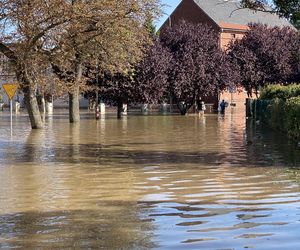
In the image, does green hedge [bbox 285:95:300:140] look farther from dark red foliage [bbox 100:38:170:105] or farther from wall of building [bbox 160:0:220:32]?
wall of building [bbox 160:0:220:32]

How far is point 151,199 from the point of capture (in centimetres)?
1000

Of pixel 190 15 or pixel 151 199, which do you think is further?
pixel 190 15

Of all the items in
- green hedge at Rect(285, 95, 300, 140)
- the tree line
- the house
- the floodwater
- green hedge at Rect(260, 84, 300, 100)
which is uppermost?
the house

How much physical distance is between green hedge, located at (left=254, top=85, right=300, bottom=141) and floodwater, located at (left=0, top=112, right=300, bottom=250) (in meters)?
2.22

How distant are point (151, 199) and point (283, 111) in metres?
17.0

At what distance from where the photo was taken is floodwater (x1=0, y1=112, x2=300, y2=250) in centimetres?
713

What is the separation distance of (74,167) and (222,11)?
65093mm

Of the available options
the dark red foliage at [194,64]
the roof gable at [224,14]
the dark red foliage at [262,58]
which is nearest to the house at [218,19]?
the roof gable at [224,14]

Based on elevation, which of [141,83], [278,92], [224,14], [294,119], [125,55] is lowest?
[294,119]

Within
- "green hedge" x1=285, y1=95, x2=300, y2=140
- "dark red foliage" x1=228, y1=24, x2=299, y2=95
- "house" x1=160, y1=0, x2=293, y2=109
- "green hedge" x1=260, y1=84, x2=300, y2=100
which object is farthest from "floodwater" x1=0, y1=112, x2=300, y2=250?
"house" x1=160, y1=0, x2=293, y2=109

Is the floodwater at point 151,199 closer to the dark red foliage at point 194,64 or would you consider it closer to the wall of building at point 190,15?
the dark red foliage at point 194,64

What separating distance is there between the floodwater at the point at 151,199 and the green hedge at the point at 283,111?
222cm

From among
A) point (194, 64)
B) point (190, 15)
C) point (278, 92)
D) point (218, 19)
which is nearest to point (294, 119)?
point (278, 92)

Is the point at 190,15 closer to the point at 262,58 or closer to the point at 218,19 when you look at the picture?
the point at 218,19
